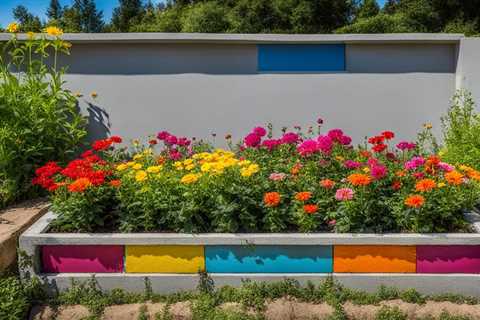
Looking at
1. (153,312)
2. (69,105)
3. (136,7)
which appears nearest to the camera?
(153,312)

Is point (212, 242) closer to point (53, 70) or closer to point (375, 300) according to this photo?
point (375, 300)

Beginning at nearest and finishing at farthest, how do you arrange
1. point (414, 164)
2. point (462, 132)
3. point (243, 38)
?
1. point (414, 164)
2. point (462, 132)
3. point (243, 38)

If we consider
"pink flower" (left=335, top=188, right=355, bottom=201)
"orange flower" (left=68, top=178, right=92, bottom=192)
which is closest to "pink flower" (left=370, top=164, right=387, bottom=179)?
"pink flower" (left=335, top=188, right=355, bottom=201)

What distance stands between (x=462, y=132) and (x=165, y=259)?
10.3ft

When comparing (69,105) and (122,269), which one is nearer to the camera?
(122,269)

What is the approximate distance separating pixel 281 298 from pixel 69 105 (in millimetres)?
2861

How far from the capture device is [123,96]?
486cm

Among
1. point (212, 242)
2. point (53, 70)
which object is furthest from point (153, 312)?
point (53, 70)

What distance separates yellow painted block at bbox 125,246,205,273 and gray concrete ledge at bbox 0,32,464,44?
2518 millimetres

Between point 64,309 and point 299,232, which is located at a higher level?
point 299,232

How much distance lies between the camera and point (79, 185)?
2.86 metres

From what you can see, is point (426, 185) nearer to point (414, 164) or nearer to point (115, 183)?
point (414, 164)

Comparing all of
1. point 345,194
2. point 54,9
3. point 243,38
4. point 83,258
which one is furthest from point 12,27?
point 54,9

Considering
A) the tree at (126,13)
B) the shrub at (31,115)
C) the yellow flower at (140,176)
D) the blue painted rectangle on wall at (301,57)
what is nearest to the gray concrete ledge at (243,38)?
the blue painted rectangle on wall at (301,57)
